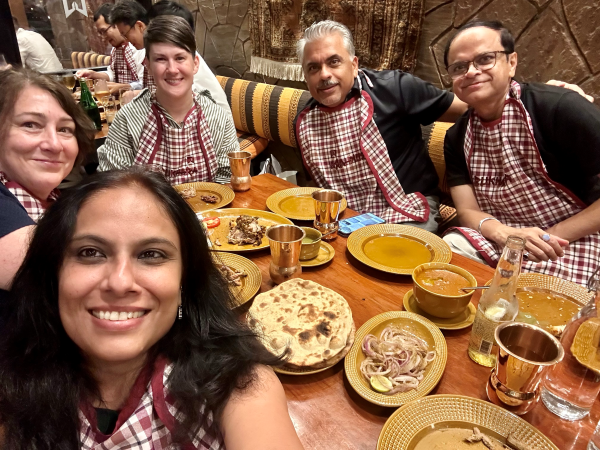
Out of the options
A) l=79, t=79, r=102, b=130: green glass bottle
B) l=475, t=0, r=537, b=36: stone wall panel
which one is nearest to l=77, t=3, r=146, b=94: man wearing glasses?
l=79, t=79, r=102, b=130: green glass bottle

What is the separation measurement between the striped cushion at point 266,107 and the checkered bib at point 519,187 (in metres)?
1.84

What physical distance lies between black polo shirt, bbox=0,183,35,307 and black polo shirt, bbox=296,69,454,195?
176 centimetres

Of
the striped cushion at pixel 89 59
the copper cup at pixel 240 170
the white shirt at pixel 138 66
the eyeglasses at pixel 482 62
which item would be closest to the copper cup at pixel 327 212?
the copper cup at pixel 240 170

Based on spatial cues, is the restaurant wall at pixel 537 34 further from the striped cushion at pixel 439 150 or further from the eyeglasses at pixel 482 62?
the eyeglasses at pixel 482 62

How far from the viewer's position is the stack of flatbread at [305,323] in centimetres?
94

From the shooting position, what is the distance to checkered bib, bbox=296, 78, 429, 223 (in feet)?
7.59

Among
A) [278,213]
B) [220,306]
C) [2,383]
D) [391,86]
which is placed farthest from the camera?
[391,86]

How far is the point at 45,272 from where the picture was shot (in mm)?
884


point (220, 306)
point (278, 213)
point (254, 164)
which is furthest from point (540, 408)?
point (254, 164)

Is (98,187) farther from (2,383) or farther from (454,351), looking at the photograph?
(454,351)

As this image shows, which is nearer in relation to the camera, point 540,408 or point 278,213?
point 540,408

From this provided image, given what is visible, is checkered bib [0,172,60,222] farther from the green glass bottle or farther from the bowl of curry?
the green glass bottle

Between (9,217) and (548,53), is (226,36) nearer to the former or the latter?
(548,53)

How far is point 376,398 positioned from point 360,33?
120 inches
